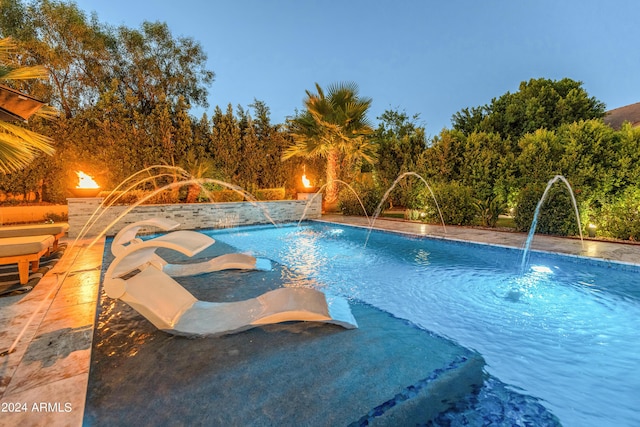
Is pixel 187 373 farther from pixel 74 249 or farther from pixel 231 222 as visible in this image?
→ pixel 231 222

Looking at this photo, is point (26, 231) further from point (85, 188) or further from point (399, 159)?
point (399, 159)

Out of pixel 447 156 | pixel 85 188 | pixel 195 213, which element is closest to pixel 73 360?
pixel 85 188

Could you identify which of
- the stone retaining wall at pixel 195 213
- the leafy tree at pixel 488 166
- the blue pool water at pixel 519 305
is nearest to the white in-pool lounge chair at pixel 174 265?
the blue pool water at pixel 519 305

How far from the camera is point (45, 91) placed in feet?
42.0

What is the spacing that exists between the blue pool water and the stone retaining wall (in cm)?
396

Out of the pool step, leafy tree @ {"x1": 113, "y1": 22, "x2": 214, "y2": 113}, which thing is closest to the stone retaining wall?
leafy tree @ {"x1": 113, "y1": 22, "x2": 214, "y2": 113}

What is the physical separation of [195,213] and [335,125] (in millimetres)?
6948

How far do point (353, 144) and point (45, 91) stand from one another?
43.7 ft

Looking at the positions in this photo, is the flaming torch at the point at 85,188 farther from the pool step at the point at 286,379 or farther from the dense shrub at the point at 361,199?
the dense shrub at the point at 361,199

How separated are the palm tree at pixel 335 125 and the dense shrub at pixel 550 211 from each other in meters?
7.09

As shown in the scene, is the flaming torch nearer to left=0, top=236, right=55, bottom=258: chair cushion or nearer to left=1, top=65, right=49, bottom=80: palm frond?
left=1, top=65, right=49, bottom=80: palm frond

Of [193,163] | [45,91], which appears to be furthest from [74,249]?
[45,91]

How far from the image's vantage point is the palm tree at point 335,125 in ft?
44.3

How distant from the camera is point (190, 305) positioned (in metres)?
3.59
